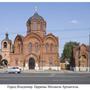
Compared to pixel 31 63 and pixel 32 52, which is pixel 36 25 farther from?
pixel 31 63

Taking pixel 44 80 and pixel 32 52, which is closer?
pixel 44 80

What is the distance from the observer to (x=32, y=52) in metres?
Result: 58.6

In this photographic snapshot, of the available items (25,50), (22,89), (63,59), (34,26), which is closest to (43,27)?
(34,26)

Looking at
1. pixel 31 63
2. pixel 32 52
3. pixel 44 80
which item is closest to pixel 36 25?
pixel 32 52

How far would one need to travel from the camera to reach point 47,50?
197 feet

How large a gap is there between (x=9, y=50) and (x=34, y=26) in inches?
274

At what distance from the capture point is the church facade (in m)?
59.0

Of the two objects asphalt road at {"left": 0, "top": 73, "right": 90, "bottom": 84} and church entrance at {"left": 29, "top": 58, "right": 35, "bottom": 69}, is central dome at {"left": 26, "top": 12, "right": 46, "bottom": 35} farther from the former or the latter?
asphalt road at {"left": 0, "top": 73, "right": 90, "bottom": 84}

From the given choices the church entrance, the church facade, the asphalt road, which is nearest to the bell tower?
the church facade

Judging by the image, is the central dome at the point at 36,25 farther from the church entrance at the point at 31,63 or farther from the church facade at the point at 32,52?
the church entrance at the point at 31,63

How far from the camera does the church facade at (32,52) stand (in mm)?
59000

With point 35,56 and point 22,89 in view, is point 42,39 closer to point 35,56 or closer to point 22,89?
point 35,56

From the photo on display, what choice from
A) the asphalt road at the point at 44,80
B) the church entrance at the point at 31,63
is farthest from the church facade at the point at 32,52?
the asphalt road at the point at 44,80

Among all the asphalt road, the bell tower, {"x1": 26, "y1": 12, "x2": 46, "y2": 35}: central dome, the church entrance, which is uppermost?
{"x1": 26, "y1": 12, "x2": 46, "y2": 35}: central dome
